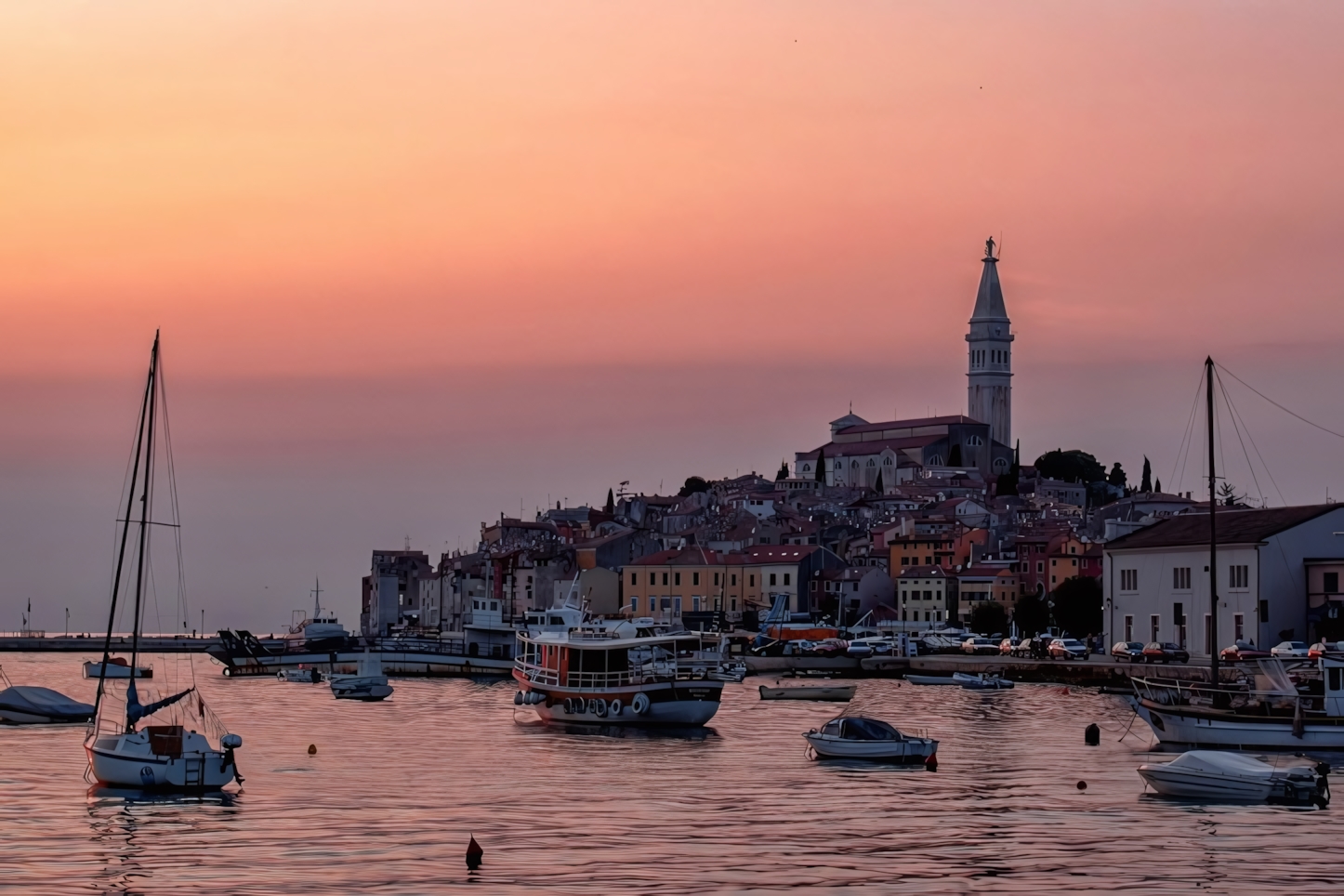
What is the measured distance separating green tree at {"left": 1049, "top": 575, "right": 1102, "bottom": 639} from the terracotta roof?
23.3 meters

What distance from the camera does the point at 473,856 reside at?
94.2 feet

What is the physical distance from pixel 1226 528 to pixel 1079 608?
98.8ft

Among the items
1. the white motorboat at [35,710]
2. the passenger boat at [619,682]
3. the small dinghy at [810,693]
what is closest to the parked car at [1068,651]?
the small dinghy at [810,693]

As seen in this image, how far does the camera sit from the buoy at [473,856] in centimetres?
2847

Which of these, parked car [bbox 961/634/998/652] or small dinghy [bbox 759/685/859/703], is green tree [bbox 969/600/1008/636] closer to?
parked car [bbox 961/634/998/652]

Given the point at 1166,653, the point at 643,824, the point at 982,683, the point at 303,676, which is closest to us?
the point at 643,824

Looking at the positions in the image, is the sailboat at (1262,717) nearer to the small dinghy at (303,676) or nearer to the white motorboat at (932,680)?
the white motorboat at (932,680)

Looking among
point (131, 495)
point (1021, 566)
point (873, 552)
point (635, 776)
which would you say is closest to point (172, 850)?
point (635, 776)

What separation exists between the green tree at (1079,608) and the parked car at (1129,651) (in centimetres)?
2700

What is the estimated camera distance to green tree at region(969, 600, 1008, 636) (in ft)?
430

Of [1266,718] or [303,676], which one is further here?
[303,676]

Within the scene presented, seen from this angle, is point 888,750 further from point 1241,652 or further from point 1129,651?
point 1129,651

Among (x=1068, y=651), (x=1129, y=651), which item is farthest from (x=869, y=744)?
(x=1068, y=651)

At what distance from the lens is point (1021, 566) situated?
142m
